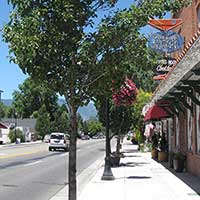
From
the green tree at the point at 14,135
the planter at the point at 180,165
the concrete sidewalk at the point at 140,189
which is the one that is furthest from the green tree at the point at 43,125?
the concrete sidewalk at the point at 140,189

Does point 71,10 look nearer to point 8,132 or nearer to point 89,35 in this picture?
point 89,35

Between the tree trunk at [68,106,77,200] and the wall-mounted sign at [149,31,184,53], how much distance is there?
15095 millimetres

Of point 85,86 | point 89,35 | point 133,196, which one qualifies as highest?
point 89,35

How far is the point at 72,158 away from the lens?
6734 mm

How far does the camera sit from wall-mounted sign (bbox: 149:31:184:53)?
21678 millimetres

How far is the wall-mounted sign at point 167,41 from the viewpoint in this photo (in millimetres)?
21678

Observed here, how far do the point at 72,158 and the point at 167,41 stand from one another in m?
16.1

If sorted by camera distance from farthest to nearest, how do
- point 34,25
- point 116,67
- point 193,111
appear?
1. point 193,111
2. point 116,67
3. point 34,25

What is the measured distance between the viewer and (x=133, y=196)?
13125 millimetres

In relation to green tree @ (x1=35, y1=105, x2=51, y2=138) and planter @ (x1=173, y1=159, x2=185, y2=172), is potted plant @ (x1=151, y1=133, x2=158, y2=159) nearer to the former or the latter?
planter @ (x1=173, y1=159, x2=185, y2=172)

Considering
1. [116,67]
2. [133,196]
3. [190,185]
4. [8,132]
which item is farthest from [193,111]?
[8,132]

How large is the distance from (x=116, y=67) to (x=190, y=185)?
9.48 metres

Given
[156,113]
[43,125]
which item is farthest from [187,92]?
[43,125]

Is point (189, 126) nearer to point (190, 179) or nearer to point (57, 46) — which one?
point (190, 179)
